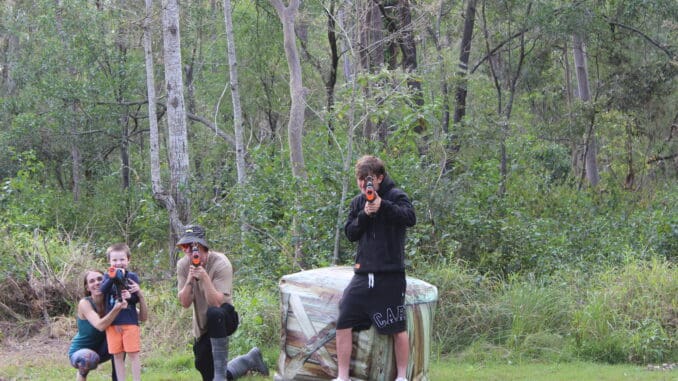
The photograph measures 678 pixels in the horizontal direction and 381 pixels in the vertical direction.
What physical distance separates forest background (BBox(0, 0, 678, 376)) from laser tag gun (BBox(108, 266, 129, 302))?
2.19 meters

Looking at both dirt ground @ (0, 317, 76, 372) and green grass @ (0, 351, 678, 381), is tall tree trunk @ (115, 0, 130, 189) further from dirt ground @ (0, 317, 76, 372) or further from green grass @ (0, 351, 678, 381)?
green grass @ (0, 351, 678, 381)

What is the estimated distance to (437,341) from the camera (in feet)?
28.1

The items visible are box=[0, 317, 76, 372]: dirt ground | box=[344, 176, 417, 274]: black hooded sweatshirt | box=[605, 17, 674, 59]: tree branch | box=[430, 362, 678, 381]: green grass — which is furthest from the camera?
Result: box=[605, 17, 674, 59]: tree branch

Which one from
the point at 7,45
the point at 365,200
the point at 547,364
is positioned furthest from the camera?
the point at 7,45

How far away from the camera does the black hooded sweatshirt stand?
6074 millimetres

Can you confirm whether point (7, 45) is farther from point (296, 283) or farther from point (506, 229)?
point (296, 283)

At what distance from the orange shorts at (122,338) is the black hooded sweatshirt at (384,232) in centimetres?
180

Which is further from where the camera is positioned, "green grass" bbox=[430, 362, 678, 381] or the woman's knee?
"green grass" bbox=[430, 362, 678, 381]

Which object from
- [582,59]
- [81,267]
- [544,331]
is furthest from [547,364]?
[582,59]

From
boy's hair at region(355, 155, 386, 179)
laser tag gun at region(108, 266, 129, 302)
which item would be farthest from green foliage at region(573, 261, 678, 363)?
laser tag gun at region(108, 266, 129, 302)

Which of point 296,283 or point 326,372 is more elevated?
point 296,283

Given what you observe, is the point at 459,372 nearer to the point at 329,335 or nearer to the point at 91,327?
the point at 329,335

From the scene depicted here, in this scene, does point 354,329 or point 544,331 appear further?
point 544,331

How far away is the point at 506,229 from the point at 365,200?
187 inches
